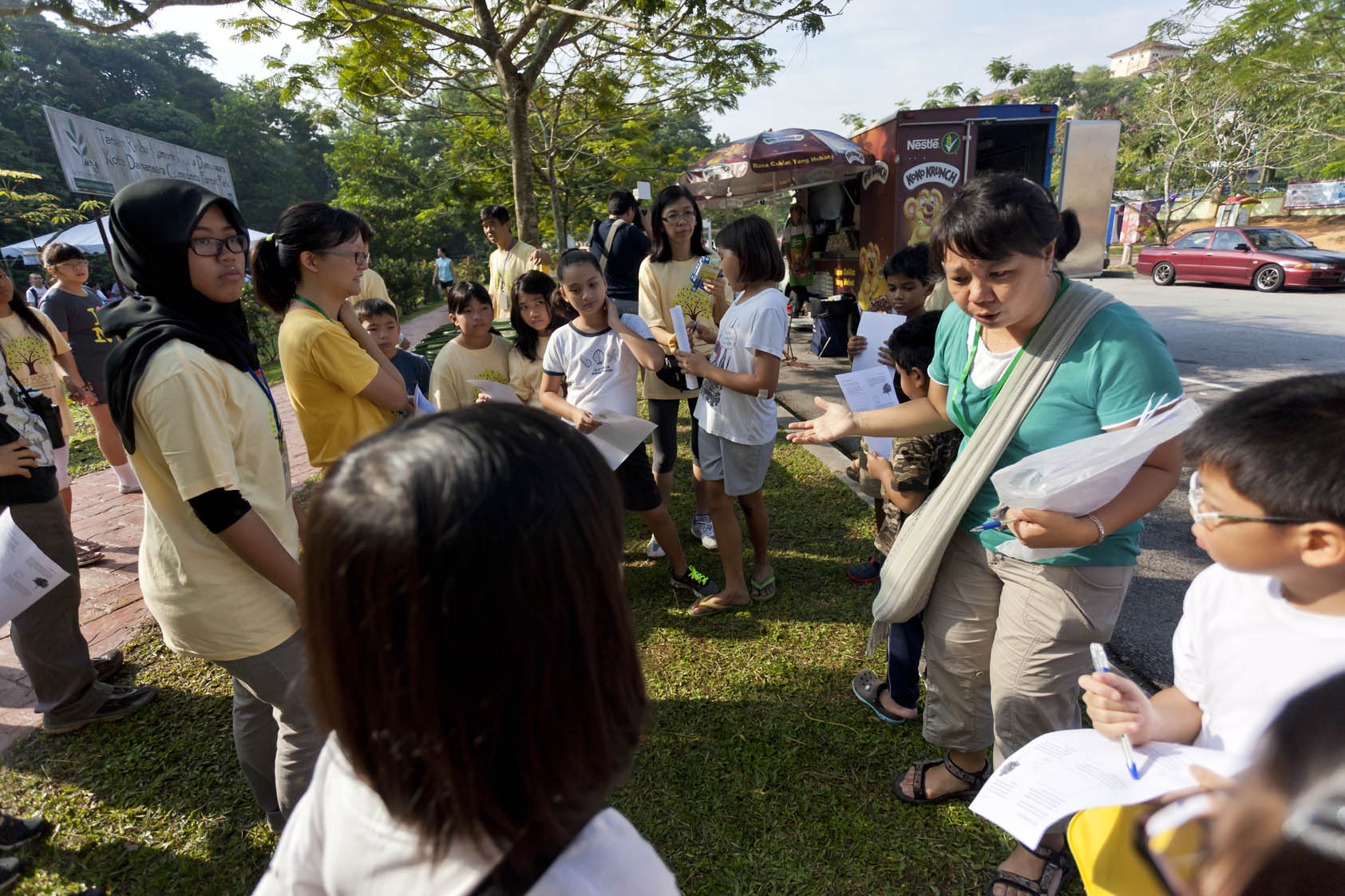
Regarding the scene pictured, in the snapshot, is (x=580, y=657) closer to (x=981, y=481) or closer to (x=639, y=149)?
(x=981, y=481)

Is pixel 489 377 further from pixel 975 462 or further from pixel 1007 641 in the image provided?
pixel 1007 641

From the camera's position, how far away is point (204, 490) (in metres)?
1.57

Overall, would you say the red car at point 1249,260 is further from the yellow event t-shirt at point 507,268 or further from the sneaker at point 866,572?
the yellow event t-shirt at point 507,268

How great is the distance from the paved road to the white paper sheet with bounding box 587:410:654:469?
91.6 inches

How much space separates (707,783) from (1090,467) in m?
1.70

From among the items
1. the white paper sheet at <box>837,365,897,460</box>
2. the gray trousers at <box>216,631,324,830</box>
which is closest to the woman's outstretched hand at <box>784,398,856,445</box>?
the white paper sheet at <box>837,365,897,460</box>

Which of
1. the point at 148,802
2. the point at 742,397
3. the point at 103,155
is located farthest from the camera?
the point at 103,155

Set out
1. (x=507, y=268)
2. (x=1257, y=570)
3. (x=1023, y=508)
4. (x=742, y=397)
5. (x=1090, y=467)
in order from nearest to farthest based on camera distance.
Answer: (x=1257, y=570) < (x=1090, y=467) < (x=1023, y=508) < (x=742, y=397) < (x=507, y=268)

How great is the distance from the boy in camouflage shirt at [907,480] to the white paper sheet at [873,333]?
34.4 inches

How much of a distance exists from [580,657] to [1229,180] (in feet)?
122

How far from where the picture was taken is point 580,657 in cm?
66

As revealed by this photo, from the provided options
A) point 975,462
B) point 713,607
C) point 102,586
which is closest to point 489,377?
point 713,607

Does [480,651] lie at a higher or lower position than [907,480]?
higher

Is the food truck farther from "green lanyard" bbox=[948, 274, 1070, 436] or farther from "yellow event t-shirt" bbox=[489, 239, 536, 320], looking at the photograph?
"green lanyard" bbox=[948, 274, 1070, 436]
